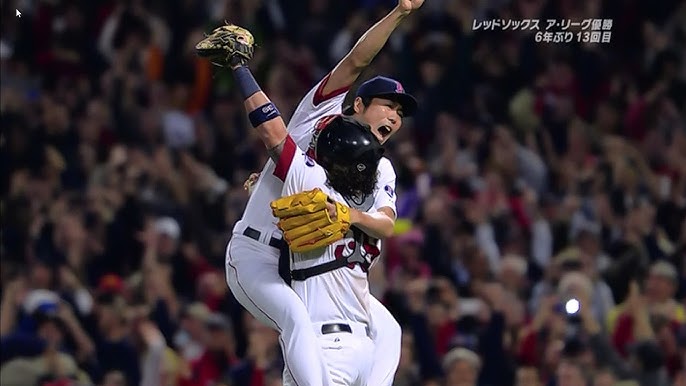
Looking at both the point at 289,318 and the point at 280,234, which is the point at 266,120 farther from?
the point at 289,318

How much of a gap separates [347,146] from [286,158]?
26 centimetres

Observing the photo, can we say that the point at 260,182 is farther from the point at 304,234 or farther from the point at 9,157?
the point at 9,157

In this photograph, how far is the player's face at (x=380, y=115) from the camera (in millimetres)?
7836

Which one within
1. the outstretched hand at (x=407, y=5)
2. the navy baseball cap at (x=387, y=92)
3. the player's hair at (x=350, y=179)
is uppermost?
the outstretched hand at (x=407, y=5)

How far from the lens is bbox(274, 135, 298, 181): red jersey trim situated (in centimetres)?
753

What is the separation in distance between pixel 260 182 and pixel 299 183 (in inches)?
14.9

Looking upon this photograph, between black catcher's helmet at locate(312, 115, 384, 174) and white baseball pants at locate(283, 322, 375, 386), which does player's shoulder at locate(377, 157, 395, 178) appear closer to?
black catcher's helmet at locate(312, 115, 384, 174)

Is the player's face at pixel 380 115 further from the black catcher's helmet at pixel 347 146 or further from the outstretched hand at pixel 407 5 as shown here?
the outstretched hand at pixel 407 5

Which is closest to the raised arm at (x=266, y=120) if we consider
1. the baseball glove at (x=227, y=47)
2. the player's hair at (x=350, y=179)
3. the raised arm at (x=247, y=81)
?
the raised arm at (x=247, y=81)

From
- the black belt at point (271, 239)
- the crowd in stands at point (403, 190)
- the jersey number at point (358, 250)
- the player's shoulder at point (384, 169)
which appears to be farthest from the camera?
the crowd in stands at point (403, 190)

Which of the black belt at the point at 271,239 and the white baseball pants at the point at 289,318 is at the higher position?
the black belt at the point at 271,239

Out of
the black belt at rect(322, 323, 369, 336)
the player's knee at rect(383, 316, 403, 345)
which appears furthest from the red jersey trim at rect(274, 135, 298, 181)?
the player's knee at rect(383, 316, 403, 345)

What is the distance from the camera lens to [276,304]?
7637mm

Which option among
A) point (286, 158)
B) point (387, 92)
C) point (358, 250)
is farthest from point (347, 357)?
Answer: point (387, 92)
